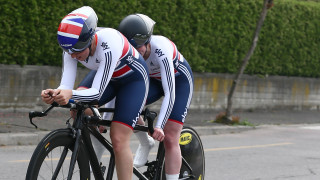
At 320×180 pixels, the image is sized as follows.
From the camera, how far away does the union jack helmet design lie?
176 inches

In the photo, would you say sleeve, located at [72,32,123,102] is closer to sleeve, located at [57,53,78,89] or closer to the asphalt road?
sleeve, located at [57,53,78,89]

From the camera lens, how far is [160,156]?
19.5 ft

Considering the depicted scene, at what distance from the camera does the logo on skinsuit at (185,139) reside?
6.14 meters

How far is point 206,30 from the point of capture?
17.9m

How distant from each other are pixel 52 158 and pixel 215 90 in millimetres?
14199

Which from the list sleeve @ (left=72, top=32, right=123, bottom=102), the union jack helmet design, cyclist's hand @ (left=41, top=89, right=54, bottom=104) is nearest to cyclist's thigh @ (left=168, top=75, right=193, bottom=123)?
sleeve @ (left=72, top=32, right=123, bottom=102)

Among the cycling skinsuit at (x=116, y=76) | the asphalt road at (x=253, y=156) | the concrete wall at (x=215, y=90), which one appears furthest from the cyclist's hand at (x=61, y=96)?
the concrete wall at (x=215, y=90)

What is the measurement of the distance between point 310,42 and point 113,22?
8.81 metres

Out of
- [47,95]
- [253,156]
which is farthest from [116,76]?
[253,156]

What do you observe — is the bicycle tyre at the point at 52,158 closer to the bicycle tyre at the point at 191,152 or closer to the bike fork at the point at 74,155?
the bike fork at the point at 74,155

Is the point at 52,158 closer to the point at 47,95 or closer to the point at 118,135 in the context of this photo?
the point at 47,95

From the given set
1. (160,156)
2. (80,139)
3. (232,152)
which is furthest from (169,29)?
(80,139)

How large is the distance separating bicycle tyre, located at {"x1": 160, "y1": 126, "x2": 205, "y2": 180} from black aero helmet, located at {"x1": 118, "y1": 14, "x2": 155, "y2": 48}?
1218mm

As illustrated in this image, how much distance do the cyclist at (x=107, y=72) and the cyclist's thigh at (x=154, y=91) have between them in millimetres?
492
